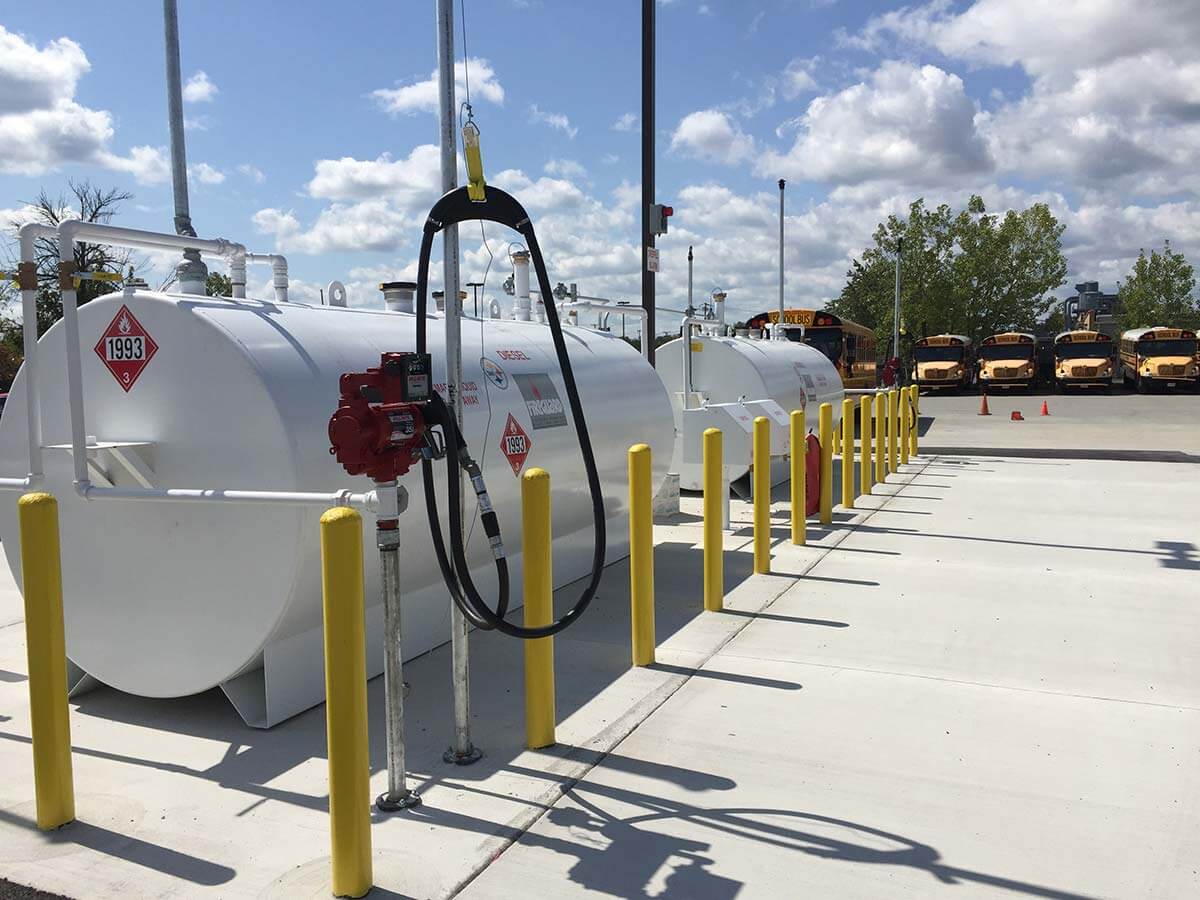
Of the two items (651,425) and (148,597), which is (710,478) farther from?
(148,597)

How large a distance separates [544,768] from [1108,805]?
2.28 meters

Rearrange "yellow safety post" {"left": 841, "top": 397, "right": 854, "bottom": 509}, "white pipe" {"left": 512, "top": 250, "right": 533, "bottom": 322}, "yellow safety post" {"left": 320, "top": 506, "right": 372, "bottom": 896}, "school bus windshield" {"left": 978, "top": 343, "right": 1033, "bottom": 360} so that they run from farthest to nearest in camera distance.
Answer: "school bus windshield" {"left": 978, "top": 343, "right": 1033, "bottom": 360}
"yellow safety post" {"left": 841, "top": 397, "right": 854, "bottom": 509}
"white pipe" {"left": 512, "top": 250, "right": 533, "bottom": 322}
"yellow safety post" {"left": 320, "top": 506, "right": 372, "bottom": 896}

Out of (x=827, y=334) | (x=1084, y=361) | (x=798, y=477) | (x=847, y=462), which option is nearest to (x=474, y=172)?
(x=798, y=477)

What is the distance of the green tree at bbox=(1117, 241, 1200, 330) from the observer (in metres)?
69.8

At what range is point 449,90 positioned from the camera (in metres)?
4.27

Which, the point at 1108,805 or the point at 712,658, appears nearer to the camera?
the point at 1108,805

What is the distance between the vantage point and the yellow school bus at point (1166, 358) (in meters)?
37.2

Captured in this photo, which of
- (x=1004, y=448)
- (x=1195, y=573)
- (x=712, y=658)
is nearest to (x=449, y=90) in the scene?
(x=712, y=658)

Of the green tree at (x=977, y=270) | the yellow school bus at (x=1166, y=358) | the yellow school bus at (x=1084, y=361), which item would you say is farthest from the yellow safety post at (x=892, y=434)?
the green tree at (x=977, y=270)

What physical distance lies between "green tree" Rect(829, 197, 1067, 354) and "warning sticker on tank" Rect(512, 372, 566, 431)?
5232 cm

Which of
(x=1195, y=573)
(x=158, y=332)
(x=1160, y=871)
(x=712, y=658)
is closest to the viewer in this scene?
(x=1160, y=871)

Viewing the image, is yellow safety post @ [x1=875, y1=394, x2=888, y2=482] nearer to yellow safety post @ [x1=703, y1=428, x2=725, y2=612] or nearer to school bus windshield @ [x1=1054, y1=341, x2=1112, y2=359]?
yellow safety post @ [x1=703, y1=428, x2=725, y2=612]

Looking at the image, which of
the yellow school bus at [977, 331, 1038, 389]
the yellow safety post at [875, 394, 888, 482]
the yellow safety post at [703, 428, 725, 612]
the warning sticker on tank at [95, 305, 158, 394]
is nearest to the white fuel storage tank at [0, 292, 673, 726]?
the warning sticker on tank at [95, 305, 158, 394]

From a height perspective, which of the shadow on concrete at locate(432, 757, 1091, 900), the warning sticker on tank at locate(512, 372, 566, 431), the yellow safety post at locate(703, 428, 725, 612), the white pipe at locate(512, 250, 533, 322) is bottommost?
the shadow on concrete at locate(432, 757, 1091, 900)
